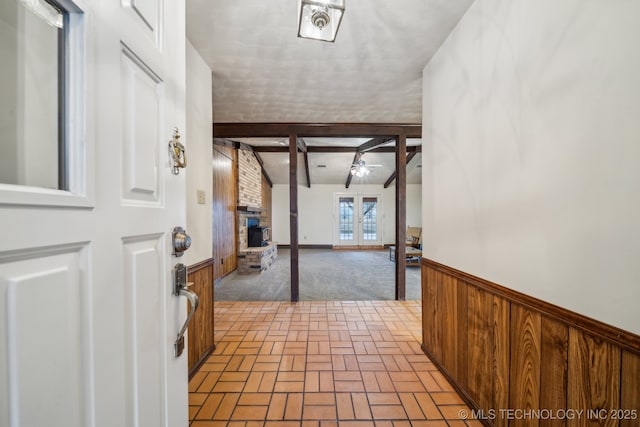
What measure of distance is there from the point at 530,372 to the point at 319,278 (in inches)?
136

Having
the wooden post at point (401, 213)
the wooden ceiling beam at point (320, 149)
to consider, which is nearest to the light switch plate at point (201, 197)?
the wooden post at point (401, 213)

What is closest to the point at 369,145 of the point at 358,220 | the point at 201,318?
the point at 358,220

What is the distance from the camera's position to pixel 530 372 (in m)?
1.05

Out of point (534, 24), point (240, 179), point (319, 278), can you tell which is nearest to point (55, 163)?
point (534, 24)

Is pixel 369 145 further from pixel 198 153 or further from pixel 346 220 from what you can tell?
pixel 198 153

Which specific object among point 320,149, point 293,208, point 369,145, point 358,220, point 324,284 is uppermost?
point 320,149

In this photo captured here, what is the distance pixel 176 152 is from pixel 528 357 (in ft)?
5.08

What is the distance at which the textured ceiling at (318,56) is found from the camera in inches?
59.0

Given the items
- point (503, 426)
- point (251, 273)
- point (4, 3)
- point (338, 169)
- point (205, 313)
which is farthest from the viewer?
point (338, 169)

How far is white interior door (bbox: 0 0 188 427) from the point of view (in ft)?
1.26

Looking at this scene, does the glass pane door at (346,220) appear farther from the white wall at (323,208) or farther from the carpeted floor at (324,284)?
the carpeted floor at (324,284)

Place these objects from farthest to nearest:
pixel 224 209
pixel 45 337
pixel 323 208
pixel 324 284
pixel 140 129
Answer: pixel 323 208 → pixel 224 209 → pixel 324 284 → pixel 140 129 → pixel 45 337

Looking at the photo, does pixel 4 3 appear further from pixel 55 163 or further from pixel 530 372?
pixel 530 372

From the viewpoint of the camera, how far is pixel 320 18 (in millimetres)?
1238
